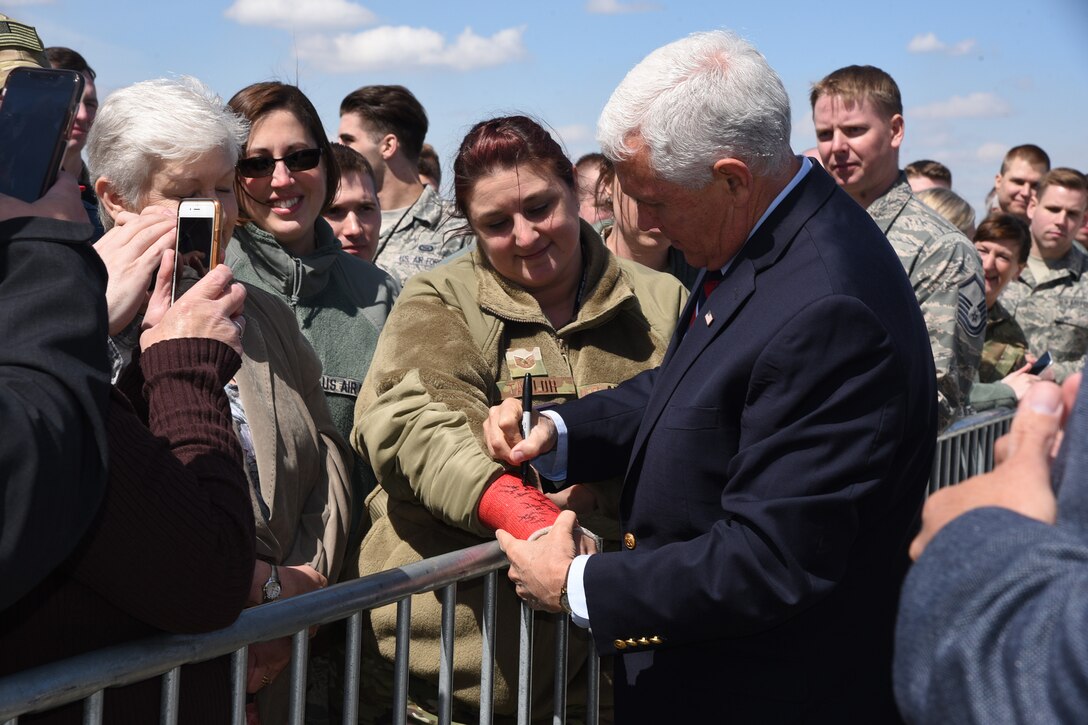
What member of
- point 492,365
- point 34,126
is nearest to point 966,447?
point 492,365

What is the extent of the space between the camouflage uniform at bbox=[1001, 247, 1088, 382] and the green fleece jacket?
18.2ft

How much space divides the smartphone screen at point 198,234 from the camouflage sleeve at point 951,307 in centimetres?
312

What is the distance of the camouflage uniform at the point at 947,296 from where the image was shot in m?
4.71

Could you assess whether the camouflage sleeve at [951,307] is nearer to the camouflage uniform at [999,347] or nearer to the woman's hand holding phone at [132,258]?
the camouflage uniform at [999,347]

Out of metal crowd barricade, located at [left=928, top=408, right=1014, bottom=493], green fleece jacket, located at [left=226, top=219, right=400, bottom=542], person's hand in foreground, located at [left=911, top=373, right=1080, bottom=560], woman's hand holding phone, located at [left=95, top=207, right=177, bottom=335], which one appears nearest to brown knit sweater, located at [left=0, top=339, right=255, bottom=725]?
woman's hand holding phone, located at [left=95, top=207, right=177, bottom=335]

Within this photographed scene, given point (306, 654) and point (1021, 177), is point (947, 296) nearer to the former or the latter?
point (306, 654)

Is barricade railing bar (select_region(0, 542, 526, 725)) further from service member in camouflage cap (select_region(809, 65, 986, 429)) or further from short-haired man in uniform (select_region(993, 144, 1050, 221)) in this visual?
short-haired man in uniform (select_region(993, 144, 1050, 221))

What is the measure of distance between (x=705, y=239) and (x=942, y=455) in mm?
2868

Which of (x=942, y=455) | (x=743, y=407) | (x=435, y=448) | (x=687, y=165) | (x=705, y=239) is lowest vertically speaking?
(x=942, y=455)


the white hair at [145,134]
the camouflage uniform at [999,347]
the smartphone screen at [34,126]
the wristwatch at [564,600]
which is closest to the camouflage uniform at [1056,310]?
the camouflage uniform at [999,347]

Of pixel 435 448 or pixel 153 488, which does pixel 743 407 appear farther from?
pixel 153 488

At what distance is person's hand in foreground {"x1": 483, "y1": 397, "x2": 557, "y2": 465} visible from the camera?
2.80m

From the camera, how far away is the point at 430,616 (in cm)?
303

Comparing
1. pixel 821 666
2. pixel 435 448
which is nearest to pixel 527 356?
pixel 435 448
